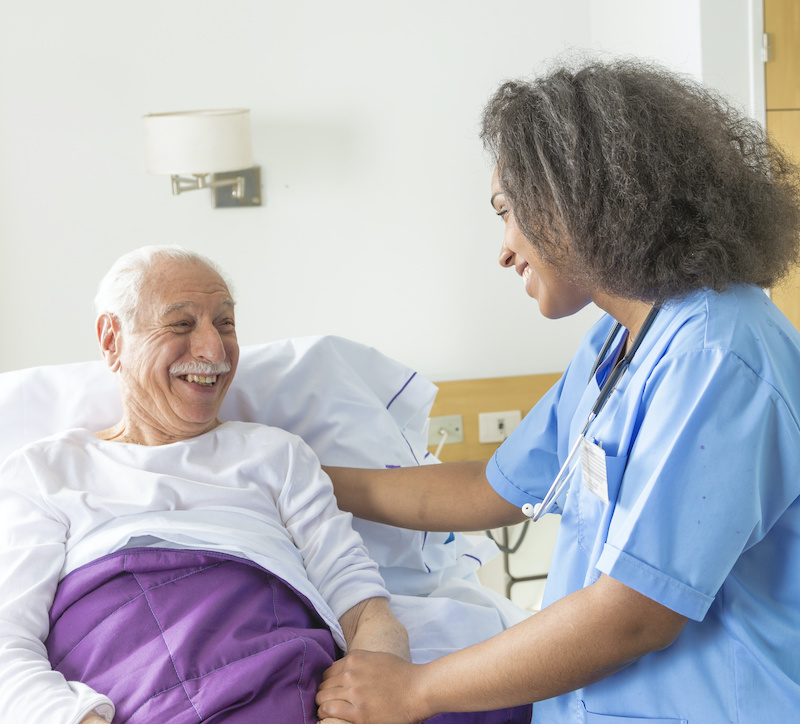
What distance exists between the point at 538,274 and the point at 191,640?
71 cm

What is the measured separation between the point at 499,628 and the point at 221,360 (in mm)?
703

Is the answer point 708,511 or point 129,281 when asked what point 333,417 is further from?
point 708,511

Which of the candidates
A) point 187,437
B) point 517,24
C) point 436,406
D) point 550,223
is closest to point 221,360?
point 187,437

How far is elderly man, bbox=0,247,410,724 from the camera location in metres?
1.07

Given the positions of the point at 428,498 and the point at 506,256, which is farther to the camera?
the point at 428,498

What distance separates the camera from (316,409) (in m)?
1.68

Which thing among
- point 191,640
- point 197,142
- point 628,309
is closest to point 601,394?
point 628,309

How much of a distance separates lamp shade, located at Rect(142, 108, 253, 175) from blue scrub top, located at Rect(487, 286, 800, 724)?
159 cm

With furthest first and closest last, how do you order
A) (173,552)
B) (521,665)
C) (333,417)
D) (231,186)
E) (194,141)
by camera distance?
(231,186)
(194,141)
(333,417)
(173,552)
(521,665)

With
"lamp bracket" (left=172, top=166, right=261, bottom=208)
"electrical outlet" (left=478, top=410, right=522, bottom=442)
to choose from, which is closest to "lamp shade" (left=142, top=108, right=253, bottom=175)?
"lamp bracket" (left=172, top=166, right=261, bottom=208)

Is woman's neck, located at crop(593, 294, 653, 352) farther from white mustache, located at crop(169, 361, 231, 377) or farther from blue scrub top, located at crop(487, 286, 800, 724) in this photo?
white mustache, located at crop(169, 361, 231, 377)

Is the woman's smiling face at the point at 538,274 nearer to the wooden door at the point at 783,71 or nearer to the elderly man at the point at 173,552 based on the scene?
the elderly man at the point at 173,552

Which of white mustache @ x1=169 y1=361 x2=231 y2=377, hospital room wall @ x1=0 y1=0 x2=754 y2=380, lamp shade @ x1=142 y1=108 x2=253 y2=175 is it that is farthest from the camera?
hospital room wall @ x1=0 y1=0 x2=754 y2=380

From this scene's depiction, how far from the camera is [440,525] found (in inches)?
56.8
